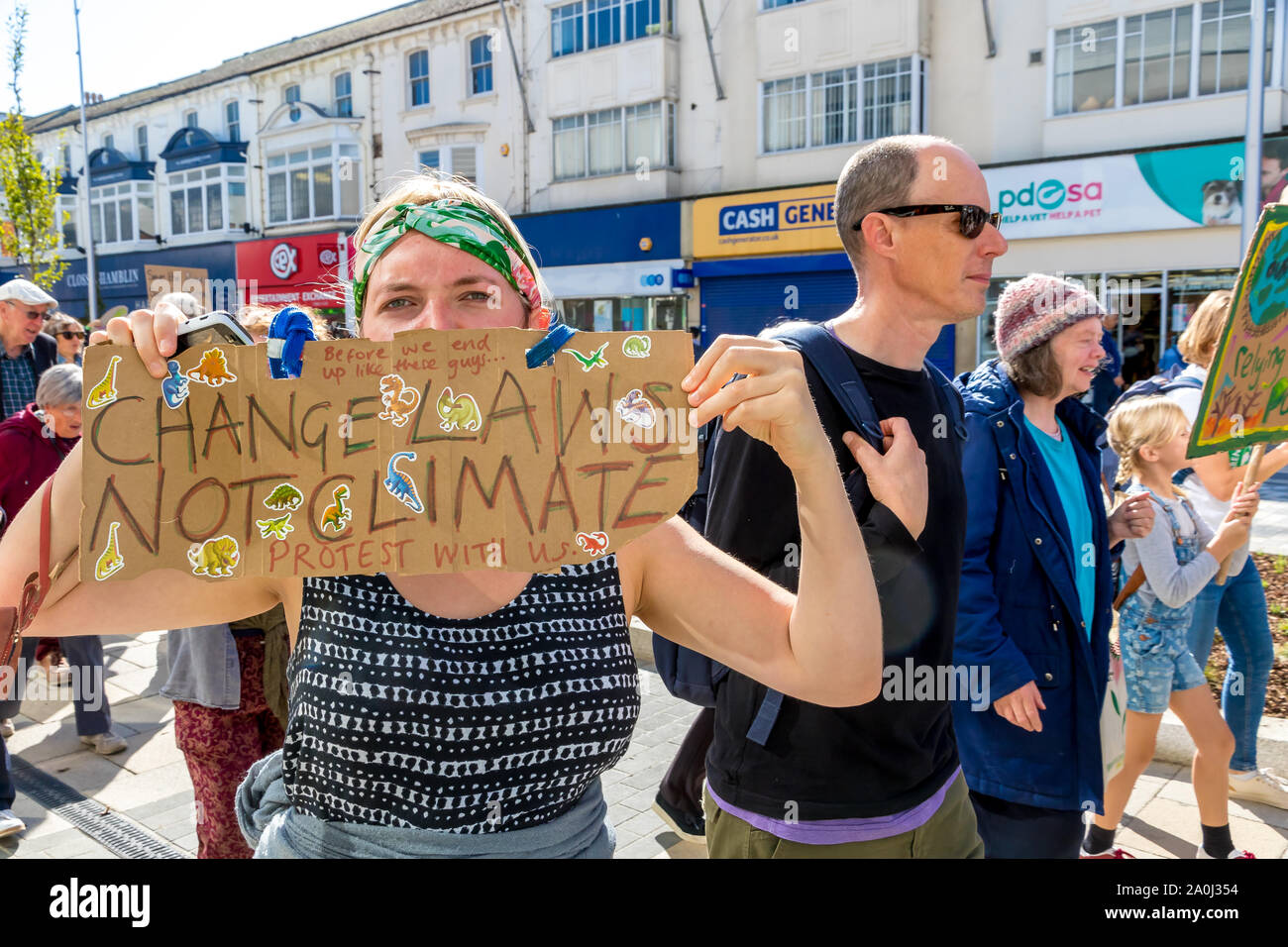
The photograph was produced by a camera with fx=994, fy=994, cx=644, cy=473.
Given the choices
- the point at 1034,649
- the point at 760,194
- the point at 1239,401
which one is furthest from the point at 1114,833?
the point at 760,194

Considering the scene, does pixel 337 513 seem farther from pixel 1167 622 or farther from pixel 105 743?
pixel 105 743

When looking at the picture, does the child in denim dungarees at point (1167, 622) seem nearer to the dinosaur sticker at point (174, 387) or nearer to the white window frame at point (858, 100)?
the dinosaur sticker at point (174, 387)

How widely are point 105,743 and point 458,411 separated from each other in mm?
4649

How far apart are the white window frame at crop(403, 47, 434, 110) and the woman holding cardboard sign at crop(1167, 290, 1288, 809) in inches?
972

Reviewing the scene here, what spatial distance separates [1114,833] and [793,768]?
8.16 feet

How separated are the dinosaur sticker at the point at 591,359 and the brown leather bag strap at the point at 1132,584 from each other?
3.08m

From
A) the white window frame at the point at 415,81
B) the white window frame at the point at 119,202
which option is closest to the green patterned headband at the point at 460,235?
the white window frame at the point at 415,81

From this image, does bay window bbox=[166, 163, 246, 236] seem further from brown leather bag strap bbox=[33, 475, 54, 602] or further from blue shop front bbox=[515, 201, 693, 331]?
brown leather bag strap bbox=[33, 475, 54, 602]

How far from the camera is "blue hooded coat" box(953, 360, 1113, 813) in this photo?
107 inches

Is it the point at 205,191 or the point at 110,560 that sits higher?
the point at 205,191

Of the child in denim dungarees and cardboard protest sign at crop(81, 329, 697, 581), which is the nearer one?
cardboard protest sign at crop(81, 329, 697, 581)

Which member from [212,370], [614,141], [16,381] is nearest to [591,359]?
[212,370]

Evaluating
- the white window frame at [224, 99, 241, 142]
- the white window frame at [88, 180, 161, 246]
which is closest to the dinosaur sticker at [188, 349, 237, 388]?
the white window frame at [224, 99, 241, 142]

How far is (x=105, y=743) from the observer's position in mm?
5113
